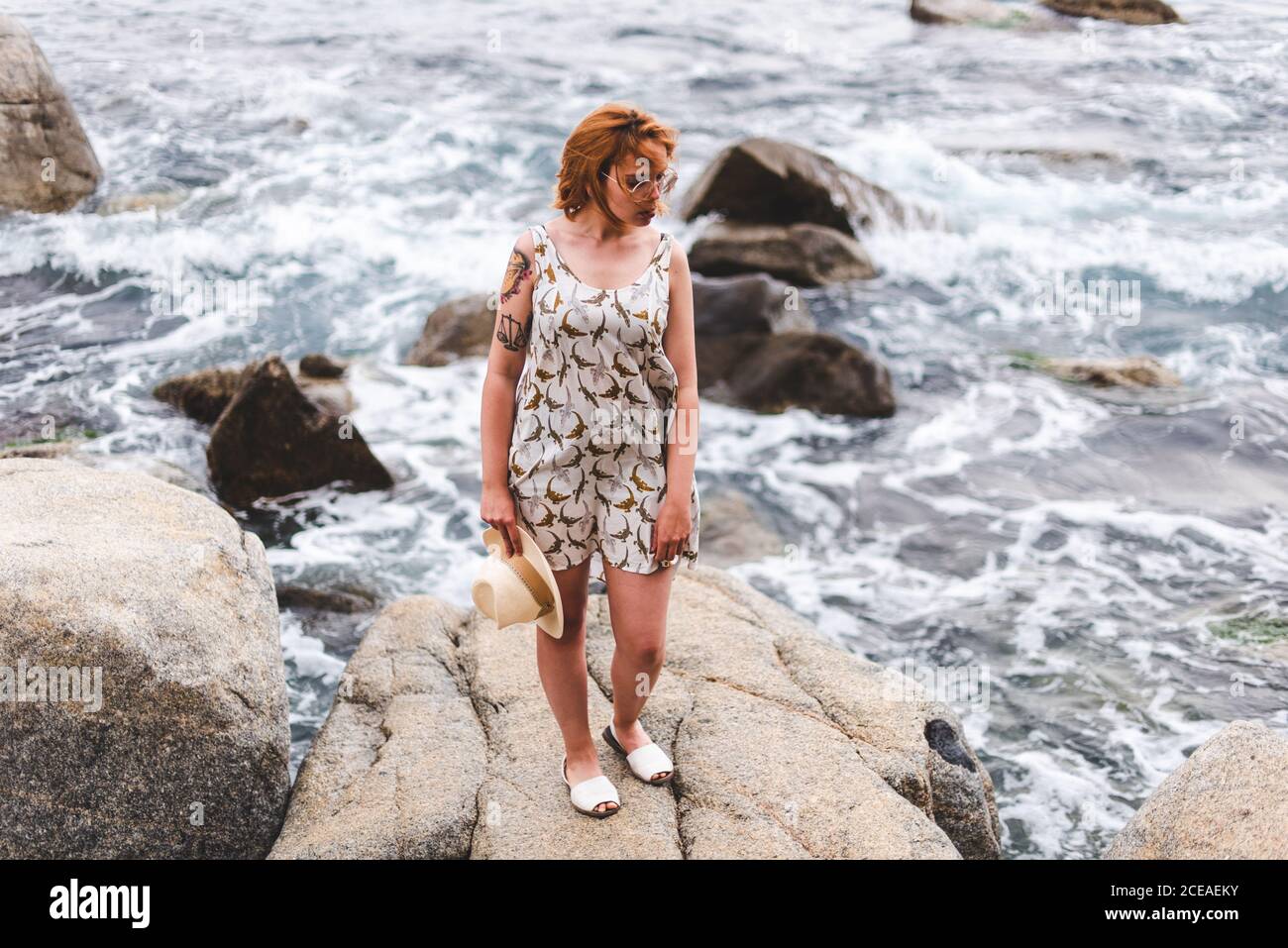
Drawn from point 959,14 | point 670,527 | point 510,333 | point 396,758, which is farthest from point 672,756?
point 959,14

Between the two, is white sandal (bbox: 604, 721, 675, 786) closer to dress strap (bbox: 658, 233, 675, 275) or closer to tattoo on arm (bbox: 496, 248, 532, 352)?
tattoo on arm (bbox: 496, 248, 532, 352)

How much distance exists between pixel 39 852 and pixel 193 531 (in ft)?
4.34

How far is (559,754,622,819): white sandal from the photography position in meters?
4.18

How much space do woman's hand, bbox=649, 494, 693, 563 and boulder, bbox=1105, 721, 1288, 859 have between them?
2.02 m

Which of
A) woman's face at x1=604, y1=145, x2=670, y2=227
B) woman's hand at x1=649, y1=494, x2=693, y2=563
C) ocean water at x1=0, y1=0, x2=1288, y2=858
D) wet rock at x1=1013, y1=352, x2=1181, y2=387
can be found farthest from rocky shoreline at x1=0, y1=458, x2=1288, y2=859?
wet rock at x1=1013, y1=352, x2=1181, y2=387

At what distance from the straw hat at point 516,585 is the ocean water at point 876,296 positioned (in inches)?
107

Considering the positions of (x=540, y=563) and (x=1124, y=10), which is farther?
(x=1124, y=10)

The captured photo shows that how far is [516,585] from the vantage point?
384 cm

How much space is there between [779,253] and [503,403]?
8710mm

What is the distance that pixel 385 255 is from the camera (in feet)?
43.1

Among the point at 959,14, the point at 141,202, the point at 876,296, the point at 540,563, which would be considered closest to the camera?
the point at 540,563

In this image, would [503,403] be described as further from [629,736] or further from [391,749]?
[391,749]
